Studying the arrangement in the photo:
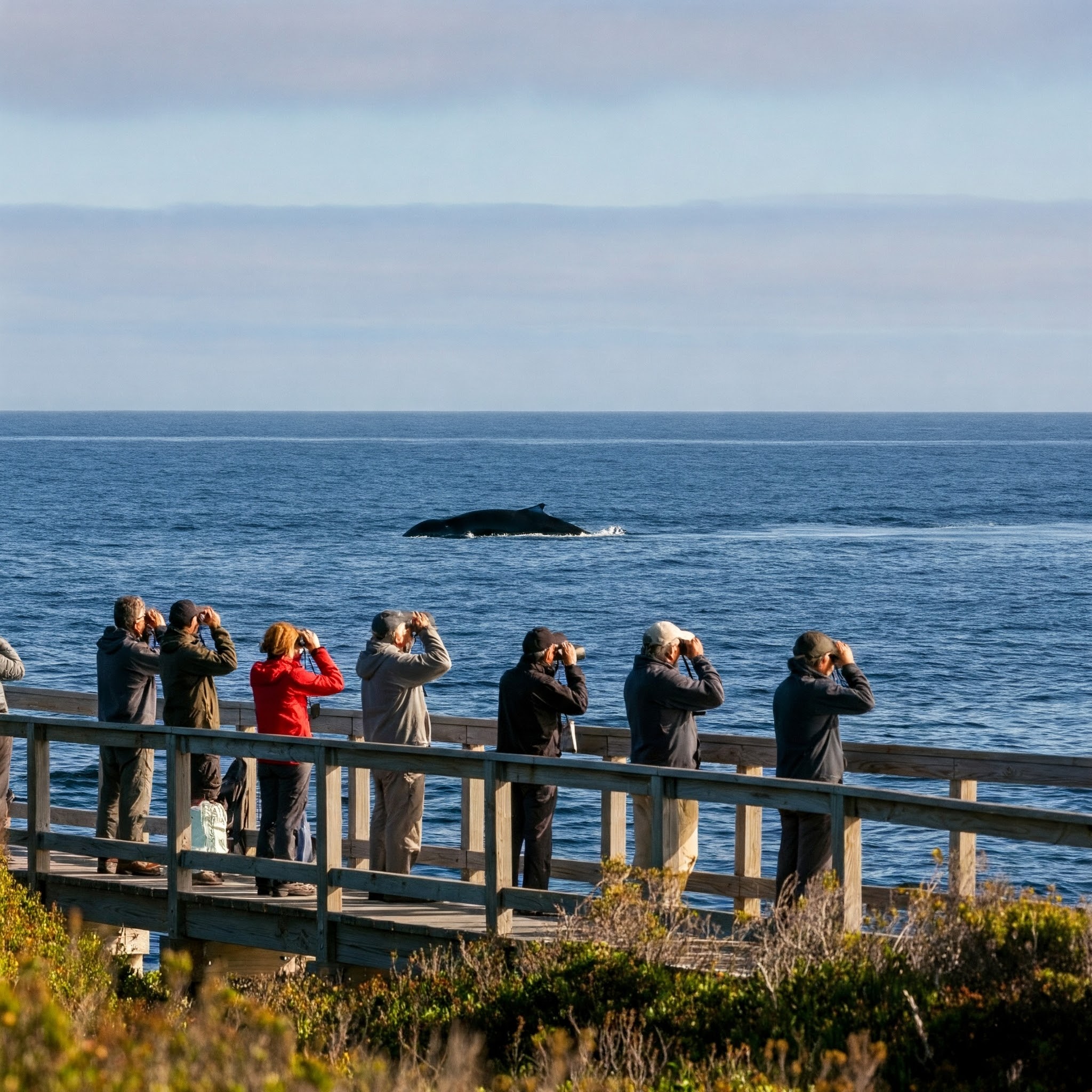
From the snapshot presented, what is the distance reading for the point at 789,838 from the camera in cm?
905

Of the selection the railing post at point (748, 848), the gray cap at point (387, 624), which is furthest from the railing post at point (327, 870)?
the railing post at point (748, 848)

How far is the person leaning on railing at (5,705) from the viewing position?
11250 millimetres

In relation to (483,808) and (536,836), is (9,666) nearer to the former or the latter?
(483,808)

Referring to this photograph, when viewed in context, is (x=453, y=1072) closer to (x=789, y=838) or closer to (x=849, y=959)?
(x=849, y=959)

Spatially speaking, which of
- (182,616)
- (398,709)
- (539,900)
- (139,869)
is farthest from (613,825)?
(139,869)

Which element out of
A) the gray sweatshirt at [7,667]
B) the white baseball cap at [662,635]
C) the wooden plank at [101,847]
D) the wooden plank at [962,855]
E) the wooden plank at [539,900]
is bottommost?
the wooden plank at [101,847]

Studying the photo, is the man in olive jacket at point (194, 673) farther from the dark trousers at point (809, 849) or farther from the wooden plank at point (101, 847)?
the dark trousers at point (809, 849)

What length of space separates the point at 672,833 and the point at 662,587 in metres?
49.0

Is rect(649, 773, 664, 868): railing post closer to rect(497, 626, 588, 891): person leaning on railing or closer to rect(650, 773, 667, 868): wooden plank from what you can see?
rect(650, 773, 667, 868): wooden plank

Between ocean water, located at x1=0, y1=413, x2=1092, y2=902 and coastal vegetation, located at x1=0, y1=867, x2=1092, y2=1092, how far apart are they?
18.2 feet

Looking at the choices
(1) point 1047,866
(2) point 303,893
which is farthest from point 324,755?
(1) point 1047,866

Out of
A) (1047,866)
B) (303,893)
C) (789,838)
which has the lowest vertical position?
(1047,866)

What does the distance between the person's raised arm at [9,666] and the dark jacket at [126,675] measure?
548 mm

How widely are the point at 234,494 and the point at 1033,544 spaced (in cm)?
5607
